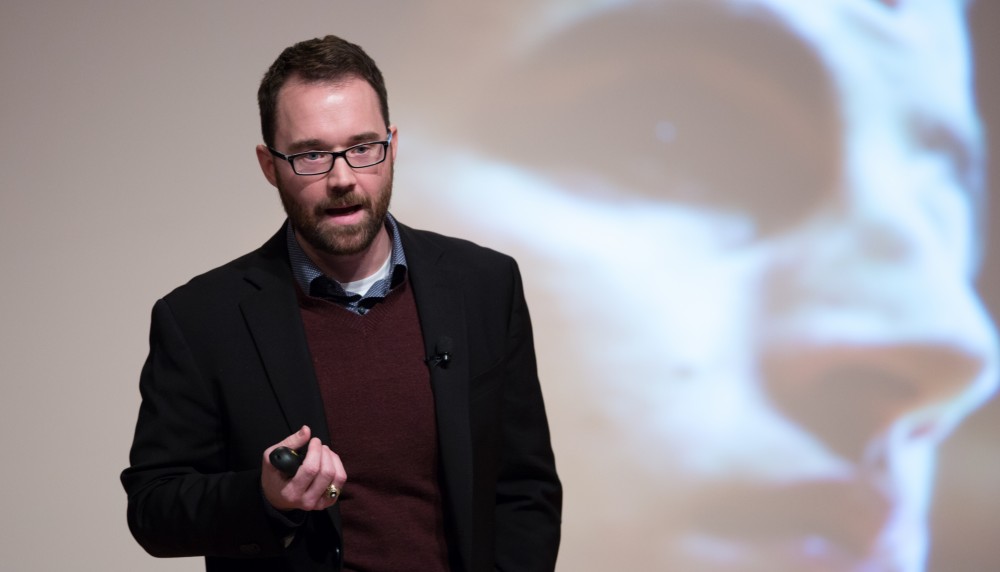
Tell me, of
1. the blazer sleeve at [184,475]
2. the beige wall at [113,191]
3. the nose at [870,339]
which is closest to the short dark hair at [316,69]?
the blazer sleeve at [184,475]

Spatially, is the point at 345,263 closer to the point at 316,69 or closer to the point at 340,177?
the point at 340,177

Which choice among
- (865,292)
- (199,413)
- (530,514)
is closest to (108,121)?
(199,413)

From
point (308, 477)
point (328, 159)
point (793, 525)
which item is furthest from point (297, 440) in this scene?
point (793, 525)

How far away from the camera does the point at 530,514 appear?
2.09 metres

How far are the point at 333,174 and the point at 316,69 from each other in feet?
0.66

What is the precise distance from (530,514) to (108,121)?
1796 millimetres

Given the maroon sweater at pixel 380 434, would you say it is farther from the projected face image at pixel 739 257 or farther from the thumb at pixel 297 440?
the projected face image at pixel 739 257

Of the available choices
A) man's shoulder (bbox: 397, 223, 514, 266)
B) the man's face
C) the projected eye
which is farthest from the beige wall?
the man's face

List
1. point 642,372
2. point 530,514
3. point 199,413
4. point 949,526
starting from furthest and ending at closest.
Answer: point 949,526
point 642,372
point 530,514
point 199,413

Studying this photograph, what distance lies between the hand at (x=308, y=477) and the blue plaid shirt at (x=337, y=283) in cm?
42

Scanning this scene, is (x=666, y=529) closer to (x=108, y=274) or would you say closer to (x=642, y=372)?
(x=642, y=372)

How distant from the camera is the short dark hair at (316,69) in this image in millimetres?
1927

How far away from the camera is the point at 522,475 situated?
2104mm

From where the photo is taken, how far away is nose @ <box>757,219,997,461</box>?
3365 mm
